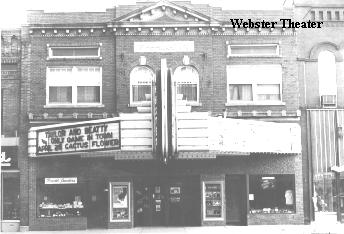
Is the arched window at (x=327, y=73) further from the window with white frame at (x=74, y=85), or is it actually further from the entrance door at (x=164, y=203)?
the window with white frame at (x=74, y=85)

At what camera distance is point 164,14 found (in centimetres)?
2286

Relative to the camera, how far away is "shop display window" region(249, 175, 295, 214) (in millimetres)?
22641

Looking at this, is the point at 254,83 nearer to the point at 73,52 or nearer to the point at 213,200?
the point at 213,200

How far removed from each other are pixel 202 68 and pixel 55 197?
30.6 feet

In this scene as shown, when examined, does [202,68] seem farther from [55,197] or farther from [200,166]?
[55,197]

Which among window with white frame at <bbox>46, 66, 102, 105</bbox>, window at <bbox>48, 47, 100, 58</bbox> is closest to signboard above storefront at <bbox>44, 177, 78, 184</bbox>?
window with white frame at <bbox>46, 66, 102, 105</bbox>

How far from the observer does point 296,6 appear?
2400 centimetres

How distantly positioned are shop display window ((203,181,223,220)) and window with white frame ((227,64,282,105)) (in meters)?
4.24

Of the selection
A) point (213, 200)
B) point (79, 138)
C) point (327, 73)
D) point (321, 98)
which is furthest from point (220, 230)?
point (327, 73)

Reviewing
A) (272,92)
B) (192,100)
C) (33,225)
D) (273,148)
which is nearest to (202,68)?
(192,100)

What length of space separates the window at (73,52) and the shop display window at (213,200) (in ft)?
27.5

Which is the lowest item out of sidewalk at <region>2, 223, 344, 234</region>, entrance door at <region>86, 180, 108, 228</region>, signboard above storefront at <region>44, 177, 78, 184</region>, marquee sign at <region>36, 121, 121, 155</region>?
sidewalk at <region>2, 223, 344, 234</region>

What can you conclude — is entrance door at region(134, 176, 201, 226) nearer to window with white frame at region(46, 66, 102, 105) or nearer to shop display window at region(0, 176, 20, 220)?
window with white frame at region(46, 66, 102, 105)

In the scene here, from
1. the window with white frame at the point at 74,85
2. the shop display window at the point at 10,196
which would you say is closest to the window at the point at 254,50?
the window with white frame at the point at 74,85
